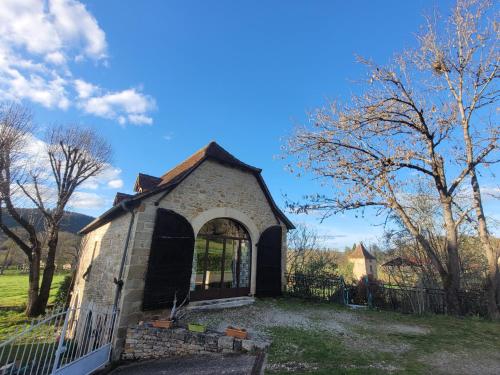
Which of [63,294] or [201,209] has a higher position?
[201,209]

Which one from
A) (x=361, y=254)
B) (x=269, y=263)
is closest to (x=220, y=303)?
(x=269, y=263)

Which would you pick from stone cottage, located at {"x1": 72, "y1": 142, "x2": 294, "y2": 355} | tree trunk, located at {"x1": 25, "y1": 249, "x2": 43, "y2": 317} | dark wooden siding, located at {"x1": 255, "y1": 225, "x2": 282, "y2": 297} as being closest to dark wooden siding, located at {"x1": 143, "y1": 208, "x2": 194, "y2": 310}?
stone cottage, located at {"x1": 72, "y1": 142, "x2": 294, "y2": 355}

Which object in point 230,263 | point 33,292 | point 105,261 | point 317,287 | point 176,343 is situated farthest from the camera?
point 33,292

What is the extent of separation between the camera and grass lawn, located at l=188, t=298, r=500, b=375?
488 centimetres

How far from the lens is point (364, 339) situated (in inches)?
255

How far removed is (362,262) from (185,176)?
29068 millimetres

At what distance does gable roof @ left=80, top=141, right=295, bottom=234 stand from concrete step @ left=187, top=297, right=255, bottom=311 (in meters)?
3.55

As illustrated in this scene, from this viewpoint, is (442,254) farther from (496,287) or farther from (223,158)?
(223,158)

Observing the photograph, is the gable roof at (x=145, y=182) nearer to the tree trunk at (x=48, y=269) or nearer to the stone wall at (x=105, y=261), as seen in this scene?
the stone wall at (x=105, y=261)

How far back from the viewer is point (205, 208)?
9594mm

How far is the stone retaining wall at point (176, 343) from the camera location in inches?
232

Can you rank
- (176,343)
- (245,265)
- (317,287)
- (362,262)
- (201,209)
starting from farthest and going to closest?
1. (362,262)
2. (317,287)
3. (245,265)
4. (201,209)
5. (176,343)

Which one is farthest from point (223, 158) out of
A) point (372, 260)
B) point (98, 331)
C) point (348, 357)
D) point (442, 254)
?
point (372, 260)

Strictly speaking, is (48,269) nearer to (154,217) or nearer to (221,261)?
(154,217)
